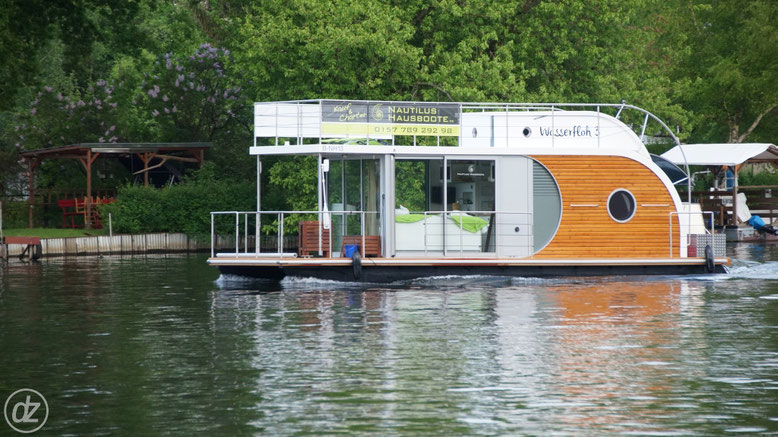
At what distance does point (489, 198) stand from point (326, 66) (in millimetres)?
15501

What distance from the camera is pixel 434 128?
1075 inches

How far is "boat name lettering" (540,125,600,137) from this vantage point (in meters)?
27.7

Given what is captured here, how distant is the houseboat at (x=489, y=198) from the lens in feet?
87.5

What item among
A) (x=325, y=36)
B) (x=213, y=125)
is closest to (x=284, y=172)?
(x=325, y=36)

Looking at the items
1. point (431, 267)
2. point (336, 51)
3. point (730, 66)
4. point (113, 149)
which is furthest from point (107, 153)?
point (730, 66)

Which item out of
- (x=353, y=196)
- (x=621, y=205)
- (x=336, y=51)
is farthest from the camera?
(x=336, y=51)

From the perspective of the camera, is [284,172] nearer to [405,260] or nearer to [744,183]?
[405,260]

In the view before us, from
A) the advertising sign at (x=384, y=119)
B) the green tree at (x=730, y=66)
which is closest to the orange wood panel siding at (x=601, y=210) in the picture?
the advertising sign at (x=384, y=119)

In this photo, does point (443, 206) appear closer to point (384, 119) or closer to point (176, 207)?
point (384, 119)

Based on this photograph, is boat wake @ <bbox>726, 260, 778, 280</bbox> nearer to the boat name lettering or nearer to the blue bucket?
the boat name lettering

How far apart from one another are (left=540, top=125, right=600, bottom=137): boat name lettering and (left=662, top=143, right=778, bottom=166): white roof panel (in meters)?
19.5

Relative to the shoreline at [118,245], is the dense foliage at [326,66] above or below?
above

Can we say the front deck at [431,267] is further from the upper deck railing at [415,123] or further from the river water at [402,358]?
the upper deck railing at [415,123]

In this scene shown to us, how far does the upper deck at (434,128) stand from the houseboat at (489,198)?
34 millimetres
